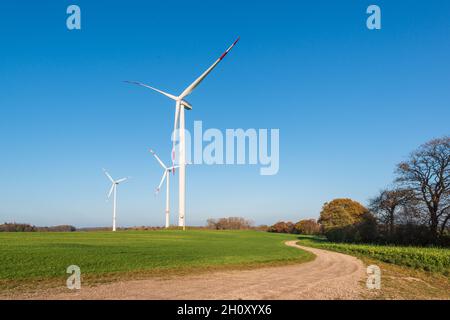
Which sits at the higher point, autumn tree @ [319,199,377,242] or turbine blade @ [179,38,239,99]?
A: turbine blade @ [179,38,239,99]

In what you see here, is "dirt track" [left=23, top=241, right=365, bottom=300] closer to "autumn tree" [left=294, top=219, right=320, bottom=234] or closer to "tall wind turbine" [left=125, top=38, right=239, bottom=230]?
"tall wind turbine" [left=125, top=38, right=239, bottom=230]

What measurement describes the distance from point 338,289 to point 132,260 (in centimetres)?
1483

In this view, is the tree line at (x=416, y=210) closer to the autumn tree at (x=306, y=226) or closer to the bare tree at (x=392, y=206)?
the bare tree at (x=392, y=206)

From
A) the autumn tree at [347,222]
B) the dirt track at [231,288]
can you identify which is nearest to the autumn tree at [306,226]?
the autumn tree at [347,222]

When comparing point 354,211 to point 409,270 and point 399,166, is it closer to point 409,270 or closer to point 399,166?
point 399,166

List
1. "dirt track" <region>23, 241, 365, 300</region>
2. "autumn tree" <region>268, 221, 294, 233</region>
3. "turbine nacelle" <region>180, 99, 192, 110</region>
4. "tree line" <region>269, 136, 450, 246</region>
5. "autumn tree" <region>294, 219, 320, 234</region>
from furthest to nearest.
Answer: "autumn tree" <region>268, 221, 294, 233</region>
"autumn tree" <region>294, 219, 320, 234</region>
"turbine nacelle" <region>180, 99, 192, 110</region>
"tree line" <region>269, 136, 450, 246</region>
"dirt track" <region>23, 241, 365, 300</region>

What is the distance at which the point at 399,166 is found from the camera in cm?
5047

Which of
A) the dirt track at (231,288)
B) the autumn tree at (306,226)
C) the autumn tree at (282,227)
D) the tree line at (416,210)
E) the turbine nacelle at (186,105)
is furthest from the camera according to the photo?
the autumn tree at (282,227)

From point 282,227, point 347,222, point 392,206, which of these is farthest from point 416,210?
point 282,227

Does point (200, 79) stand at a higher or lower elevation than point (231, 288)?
higher

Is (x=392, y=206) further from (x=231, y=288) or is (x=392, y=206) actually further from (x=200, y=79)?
(x=231, y=288)

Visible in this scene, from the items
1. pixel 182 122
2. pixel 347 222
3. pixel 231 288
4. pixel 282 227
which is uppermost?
pixel 182 122

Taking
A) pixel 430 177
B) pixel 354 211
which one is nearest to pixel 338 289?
pixel 430 177

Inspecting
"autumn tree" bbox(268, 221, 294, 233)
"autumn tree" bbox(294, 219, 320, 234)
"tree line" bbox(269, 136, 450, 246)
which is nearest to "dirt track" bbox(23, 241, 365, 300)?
"tree line" bbox(269, 136, 450, 246)
